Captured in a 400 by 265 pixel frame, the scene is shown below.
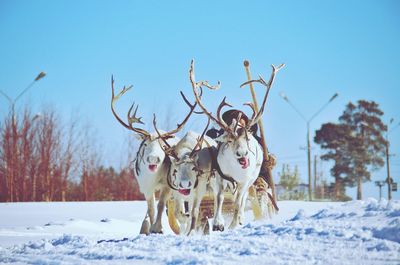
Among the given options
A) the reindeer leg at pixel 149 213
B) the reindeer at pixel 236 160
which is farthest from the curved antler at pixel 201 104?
the reindeer leg at pixel 149 213

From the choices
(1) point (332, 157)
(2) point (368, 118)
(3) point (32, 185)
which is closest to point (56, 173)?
(3) point (32, 185)

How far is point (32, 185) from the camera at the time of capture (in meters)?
26.1

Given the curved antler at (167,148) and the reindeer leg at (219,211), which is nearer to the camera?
the reindeer leg at (219,211)

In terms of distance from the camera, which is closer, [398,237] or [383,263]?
[383,263]

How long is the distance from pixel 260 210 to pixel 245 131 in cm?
232

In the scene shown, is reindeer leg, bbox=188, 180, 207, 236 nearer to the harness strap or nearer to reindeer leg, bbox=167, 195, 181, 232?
the harness strap

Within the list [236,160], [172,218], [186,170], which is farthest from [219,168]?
[172,218]

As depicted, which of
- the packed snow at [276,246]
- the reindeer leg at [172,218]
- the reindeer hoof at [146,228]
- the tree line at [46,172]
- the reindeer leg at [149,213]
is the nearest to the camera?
the packed snow at [276,246]

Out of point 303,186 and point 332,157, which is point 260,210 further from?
point 332,157

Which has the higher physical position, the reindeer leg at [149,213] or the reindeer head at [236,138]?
the reindeer head at [236,138]

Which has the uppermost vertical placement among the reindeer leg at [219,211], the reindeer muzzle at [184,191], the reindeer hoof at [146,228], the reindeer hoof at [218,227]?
the reindeer muzzle at [184,191]

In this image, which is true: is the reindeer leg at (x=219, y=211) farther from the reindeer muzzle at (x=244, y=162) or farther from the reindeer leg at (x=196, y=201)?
the reindeer muzzle at (x=244, y=162)

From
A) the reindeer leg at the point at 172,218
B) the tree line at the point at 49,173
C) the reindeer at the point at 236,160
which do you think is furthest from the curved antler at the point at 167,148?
the tree line at the point at 49,173

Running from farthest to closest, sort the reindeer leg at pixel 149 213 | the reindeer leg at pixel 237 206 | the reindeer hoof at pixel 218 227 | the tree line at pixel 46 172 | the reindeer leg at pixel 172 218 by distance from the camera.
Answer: the tree line at pixel 46 172
the reindeer leg at pixel 172 218
the reindeer leg at pixel 149 213
the reindeer leg at pixel 237 206
the reindeer hoof at pixel 218 227
